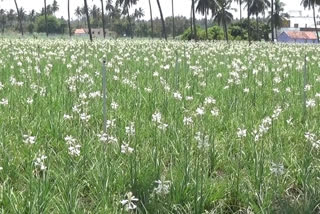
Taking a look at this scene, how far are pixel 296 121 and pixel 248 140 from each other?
1.50m

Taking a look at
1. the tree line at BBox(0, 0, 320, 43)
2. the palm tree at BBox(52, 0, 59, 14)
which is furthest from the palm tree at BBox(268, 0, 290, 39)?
the palm tree at BBox(52, 0, 59, 14)

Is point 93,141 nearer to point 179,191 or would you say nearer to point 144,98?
point 179,191

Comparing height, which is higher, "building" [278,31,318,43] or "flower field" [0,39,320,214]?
"building" [278,31,318,43]

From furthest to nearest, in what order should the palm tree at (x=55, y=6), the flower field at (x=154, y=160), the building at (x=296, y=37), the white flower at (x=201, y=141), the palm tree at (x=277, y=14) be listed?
1. the palm tree at (x=55, y=6)
2. the building at (x=296, y=37)
3. the palm tree at (x=277, y=14)
4. the white flower at (x=201, y=141)
5. the flower field at (x=154, y=160)

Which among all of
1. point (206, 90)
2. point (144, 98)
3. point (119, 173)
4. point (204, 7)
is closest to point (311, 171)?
point (119, 173)

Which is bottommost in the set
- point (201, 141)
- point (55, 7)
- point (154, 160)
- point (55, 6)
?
point (154, 160)

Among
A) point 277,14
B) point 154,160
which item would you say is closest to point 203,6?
point 277,14

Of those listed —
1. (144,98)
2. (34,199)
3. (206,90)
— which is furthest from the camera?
(206,90)

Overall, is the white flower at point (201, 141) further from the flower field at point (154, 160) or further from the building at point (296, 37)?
the building at point (296, 37)

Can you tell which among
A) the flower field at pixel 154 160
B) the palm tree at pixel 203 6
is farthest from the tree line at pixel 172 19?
the flower field at pixel 154 160

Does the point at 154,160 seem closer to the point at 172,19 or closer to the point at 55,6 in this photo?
the point at 172,19

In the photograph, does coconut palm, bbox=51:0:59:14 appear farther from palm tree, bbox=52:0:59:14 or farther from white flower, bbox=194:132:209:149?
white flower, bbox=194:132:209:149

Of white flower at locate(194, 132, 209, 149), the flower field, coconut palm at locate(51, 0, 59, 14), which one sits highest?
coconut palm at locate(51, 0, 59, 14)

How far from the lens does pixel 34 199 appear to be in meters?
2.79
